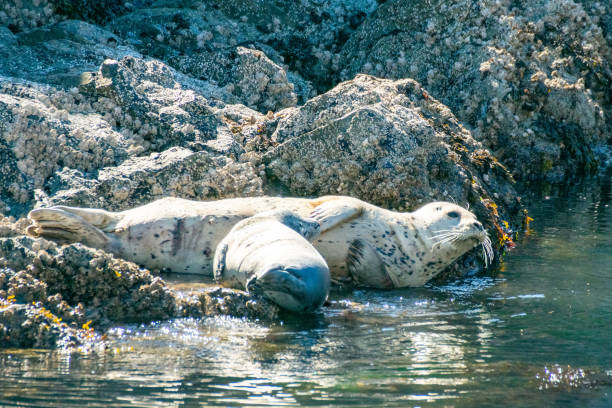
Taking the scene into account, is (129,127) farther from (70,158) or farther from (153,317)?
(153,317)

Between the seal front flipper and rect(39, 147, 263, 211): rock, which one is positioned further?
rect(39, 147, 263, 211): rock

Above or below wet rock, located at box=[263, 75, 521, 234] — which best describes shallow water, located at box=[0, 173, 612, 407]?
below

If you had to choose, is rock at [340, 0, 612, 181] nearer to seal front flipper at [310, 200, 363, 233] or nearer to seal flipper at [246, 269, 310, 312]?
seal front flipper at [310, 200, 363, 233]

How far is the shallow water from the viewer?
402 centimetres

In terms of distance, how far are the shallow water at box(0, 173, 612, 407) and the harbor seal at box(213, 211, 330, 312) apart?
204 mm

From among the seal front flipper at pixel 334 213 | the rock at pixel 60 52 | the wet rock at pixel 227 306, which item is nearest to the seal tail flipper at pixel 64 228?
the wet rock at pixel 227 306

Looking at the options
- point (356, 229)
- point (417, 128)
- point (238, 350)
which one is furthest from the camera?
point (417, 128)

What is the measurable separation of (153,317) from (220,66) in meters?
5.54

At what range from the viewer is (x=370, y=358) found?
4746mm

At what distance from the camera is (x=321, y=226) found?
22.5 feet

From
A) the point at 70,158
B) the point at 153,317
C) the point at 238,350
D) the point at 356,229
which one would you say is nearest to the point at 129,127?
the point at 70,158

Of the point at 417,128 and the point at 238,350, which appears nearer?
the point at 238,350

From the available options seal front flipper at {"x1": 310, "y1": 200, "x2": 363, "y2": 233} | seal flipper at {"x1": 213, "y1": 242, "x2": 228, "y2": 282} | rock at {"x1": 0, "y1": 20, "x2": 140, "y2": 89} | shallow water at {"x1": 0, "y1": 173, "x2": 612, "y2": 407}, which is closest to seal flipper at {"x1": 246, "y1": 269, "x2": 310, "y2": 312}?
shallow water at {"x1": 0, "y1": 173, "x2": 612, "y2": 407}

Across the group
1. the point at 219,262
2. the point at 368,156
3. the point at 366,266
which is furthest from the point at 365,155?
the point at 219,262
